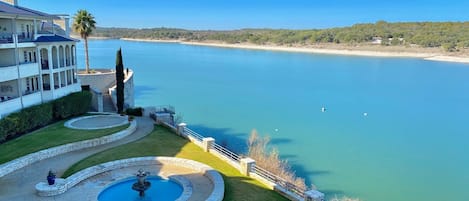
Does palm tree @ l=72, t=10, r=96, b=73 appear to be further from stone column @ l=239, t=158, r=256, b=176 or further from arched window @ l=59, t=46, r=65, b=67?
stone column @ l=239, t=158, r=256, b=176

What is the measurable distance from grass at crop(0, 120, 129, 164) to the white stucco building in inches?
100

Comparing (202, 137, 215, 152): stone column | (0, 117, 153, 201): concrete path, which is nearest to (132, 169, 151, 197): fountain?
(0, 117, 153, 201): concrete path

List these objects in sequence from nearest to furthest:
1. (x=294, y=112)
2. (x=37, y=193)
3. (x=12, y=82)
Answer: (x=37, y=193), (x=12, y=82), (x=294, y=112)

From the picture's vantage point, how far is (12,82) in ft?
81.8

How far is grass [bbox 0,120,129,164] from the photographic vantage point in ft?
63.4

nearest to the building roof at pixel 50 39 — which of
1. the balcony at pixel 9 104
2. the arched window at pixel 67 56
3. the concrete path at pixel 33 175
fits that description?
the arched window at pixel 67 56

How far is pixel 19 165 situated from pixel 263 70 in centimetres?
7142

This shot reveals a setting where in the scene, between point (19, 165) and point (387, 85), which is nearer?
point (19, 165)

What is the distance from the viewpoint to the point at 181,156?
66.1 feet

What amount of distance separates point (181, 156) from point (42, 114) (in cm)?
1084

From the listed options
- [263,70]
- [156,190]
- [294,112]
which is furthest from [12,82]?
[263,70]

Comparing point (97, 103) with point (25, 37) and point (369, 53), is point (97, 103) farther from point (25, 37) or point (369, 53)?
point (369, 53)

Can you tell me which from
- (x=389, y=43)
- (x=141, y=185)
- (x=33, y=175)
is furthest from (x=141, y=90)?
(x=389, y=43)

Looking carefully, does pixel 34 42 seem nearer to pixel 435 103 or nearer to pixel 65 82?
pixel 65 82
